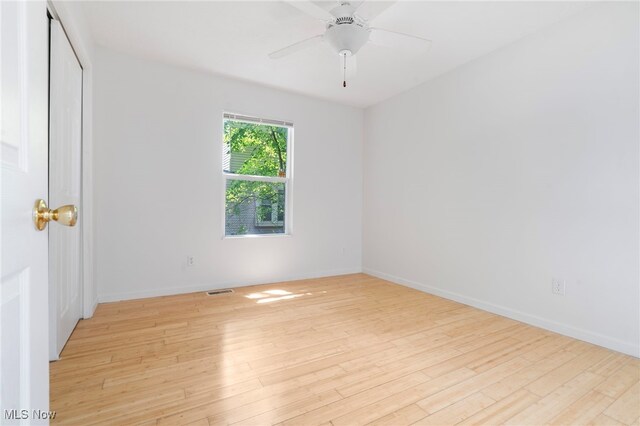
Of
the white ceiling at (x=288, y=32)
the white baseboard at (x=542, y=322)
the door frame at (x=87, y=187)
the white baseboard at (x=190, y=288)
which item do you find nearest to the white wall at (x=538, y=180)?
the white baseboard at (x=542, y=322)

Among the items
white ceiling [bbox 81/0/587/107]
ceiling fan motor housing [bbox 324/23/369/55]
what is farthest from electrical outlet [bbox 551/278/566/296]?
ceiling fan motor housing [bbox 324/23/369/55]

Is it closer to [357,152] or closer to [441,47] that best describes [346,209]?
[357,152]

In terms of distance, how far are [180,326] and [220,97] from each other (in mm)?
2559

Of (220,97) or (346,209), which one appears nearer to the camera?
(220,97)

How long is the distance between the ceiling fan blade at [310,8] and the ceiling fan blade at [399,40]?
352 millimetres

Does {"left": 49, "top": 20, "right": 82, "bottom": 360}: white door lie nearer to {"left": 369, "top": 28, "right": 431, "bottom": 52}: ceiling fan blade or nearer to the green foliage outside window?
the green foliage outside window

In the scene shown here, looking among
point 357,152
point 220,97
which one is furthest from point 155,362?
point 357,152

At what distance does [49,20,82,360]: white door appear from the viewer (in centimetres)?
198

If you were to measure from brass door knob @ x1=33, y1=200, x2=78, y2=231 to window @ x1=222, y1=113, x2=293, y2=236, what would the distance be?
3.15 meters

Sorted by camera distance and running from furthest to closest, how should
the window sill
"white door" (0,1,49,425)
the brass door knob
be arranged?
the window sill, the brass door knob, "white door" (0,1,49,425)

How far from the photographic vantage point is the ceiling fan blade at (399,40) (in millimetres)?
2193

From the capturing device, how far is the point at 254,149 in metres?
4.01

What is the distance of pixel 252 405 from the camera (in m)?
1.57

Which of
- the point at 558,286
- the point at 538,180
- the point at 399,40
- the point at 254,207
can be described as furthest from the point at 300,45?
the point at 558,286
